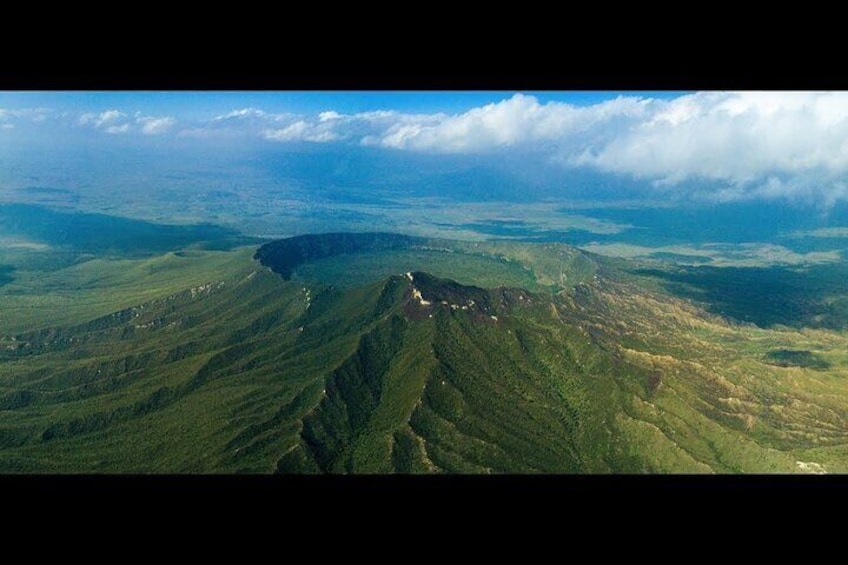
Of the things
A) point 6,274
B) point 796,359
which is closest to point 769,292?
point 796,359

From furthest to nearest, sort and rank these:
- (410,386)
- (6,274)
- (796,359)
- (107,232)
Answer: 1. (107,232)
2. (6,274)
3. (796,359)
4. (410,386)

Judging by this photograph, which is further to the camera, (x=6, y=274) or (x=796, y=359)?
(x=6, y=274)

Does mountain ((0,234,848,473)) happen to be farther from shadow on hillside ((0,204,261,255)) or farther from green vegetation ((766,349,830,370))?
shadow on hillside ((0,204,261,255))

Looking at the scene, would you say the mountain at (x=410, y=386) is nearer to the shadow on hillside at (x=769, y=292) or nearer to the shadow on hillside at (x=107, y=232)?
the shadow on hillside at (x=769, y=292)

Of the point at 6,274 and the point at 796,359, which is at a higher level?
the point at 6,274

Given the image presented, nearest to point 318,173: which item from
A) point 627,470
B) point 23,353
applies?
point 23,353

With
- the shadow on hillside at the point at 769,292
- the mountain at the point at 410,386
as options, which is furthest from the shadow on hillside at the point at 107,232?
the shadow on hillside at the point at 769,292

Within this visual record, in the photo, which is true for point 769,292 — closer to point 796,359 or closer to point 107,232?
point 796,359

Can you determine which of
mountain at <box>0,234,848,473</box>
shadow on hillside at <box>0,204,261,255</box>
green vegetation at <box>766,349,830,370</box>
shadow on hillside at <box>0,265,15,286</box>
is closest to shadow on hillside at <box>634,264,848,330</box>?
mountain at <box>0,234,848,473</box>
